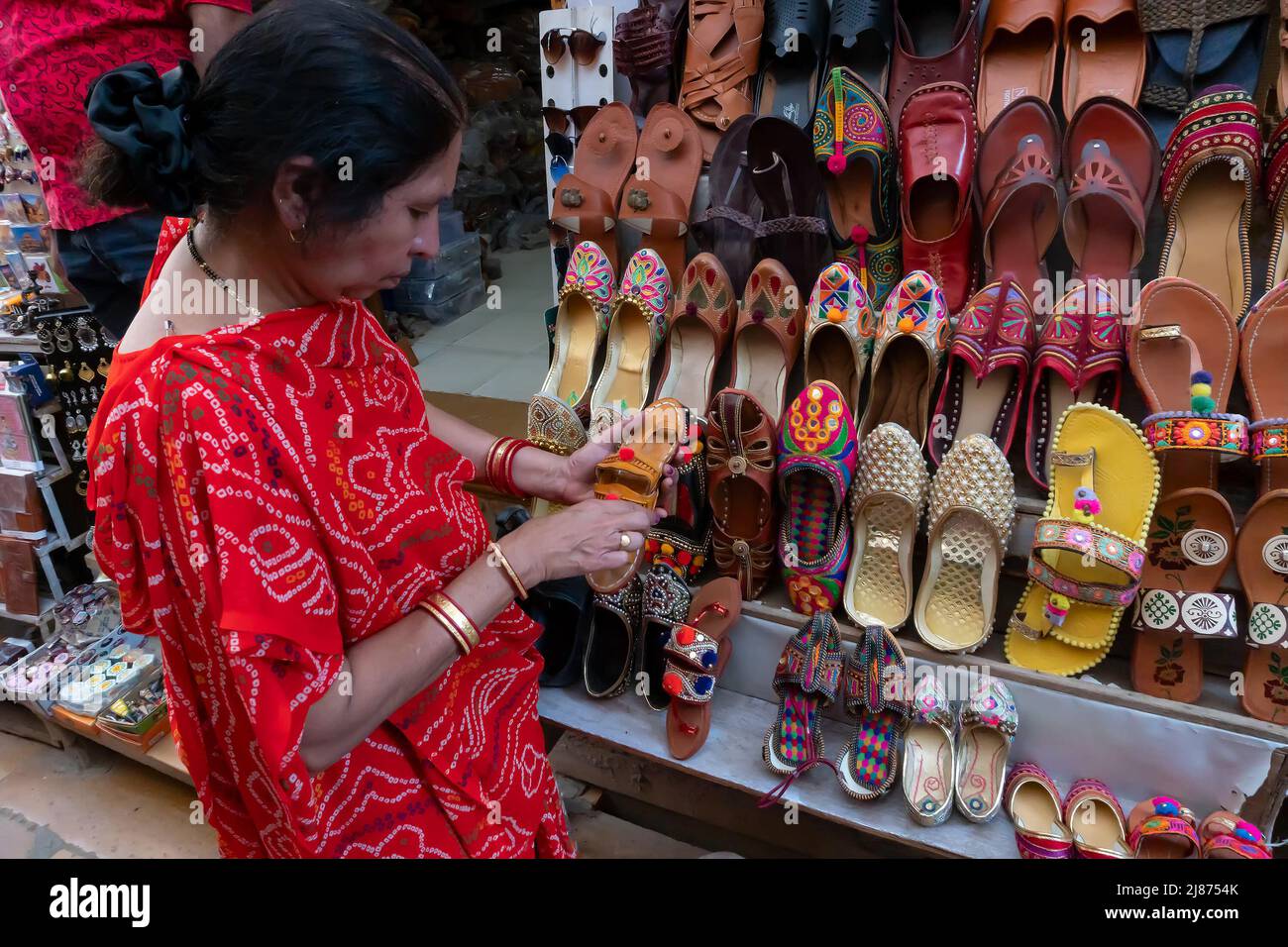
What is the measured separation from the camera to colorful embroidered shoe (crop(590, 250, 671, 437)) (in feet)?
6.29

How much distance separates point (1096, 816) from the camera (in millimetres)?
1355

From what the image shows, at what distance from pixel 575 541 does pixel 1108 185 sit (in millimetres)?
1240

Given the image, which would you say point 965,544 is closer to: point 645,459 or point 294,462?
point 645,459

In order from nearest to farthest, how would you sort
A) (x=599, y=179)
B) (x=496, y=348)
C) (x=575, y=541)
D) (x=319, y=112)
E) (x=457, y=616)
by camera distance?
(x=319, y=112) < (x=457, y=616) < (x=575, y=541) < (x=599, y=179) < (x=496, y=348)

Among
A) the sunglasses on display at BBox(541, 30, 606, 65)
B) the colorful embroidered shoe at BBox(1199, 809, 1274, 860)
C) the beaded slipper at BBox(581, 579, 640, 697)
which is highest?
the sunglasses on display at BBox(541, 30, 606, 65)

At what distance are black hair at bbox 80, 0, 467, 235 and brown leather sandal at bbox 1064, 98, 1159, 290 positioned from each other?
1.29m

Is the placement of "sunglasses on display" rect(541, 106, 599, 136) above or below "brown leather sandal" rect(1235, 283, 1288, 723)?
above

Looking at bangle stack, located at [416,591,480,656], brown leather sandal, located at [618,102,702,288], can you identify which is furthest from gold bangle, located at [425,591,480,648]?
brown leather sandal, located at [618,102,702,288]

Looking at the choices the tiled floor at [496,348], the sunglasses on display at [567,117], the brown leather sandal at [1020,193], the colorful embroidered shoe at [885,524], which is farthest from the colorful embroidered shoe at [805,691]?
the tiled floor at [496,348]

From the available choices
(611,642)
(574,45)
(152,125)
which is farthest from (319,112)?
→ (574,45)

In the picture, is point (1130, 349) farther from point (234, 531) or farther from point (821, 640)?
point (234, 531)

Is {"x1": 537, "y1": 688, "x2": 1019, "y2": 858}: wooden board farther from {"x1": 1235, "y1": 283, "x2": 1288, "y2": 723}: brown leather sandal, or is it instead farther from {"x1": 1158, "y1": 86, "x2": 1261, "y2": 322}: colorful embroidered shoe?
{"x1": 1158, "y1": 86, "x2": 1261, "y2": 322}: colorful embroidered shoe

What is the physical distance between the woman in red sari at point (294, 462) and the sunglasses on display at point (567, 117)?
4.65 ft

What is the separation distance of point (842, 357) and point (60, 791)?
2.56 m
